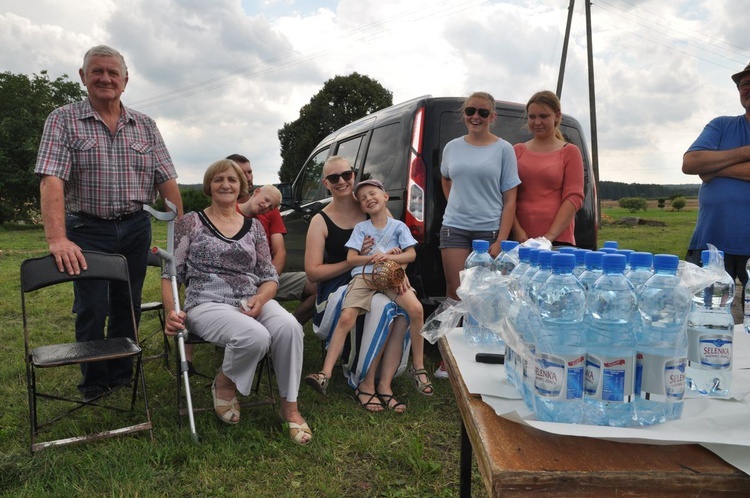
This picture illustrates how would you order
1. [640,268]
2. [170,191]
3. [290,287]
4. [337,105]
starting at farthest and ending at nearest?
[337,105] → [290,287] → [170,191] → [640,268]

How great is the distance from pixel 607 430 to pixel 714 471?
202 mm

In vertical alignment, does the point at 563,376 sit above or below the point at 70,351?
above

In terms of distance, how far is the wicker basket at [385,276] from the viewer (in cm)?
332

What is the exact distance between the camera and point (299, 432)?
2879 millimetres

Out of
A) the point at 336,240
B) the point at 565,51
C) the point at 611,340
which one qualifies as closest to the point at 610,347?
the point at 611,340

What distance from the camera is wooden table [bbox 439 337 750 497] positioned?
1038 millimetres

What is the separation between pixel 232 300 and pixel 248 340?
1.31ft

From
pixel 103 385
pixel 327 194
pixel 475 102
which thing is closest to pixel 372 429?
pixel 103 385

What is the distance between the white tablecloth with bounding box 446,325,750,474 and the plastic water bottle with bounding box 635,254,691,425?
0.16ft

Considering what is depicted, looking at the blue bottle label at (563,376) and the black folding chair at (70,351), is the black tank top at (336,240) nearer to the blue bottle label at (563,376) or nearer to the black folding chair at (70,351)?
the black folding chair at (70,351)

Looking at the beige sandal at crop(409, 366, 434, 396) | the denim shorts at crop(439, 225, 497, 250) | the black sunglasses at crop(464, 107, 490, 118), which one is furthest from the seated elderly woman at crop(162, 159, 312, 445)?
the black sunglasses at crop(464, 107, 490, 118)

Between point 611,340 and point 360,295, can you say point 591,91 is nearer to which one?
point 360,295

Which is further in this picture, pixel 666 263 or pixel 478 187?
pixel 478 187

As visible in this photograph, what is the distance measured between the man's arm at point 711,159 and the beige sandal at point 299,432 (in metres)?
2.63
